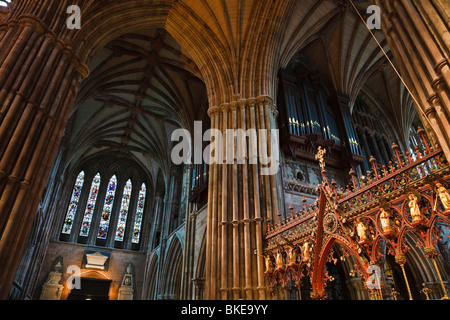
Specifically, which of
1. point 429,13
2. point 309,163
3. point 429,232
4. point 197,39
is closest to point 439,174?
point 429,232

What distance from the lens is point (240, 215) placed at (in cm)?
801

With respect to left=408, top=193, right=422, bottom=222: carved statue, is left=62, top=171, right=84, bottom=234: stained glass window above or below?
above

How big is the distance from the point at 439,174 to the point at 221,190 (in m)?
5.65

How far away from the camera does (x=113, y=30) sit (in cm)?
973

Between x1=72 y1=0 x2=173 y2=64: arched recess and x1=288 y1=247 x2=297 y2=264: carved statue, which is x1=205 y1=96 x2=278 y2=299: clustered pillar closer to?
x1=288 y1=247 x2=297 y2=264: carved statue

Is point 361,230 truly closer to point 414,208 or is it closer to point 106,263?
point 414,208

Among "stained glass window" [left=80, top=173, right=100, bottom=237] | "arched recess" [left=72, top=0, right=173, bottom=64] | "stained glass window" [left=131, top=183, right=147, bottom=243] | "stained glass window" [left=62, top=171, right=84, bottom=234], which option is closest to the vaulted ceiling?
"arched recess" [left=72, top=0, right=173, bottom=64]

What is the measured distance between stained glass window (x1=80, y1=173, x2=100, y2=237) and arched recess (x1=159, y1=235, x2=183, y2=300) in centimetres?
723

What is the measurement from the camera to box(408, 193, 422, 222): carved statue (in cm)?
391

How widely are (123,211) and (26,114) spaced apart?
1584 cm

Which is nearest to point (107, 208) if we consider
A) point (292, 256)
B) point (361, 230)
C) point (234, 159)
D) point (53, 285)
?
point (53, 285)

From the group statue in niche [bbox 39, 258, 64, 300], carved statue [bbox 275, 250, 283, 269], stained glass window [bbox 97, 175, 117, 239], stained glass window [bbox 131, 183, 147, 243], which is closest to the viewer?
carved statue [bbox 275, 250, 283, 269]

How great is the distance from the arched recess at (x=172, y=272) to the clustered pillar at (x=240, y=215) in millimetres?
7533
